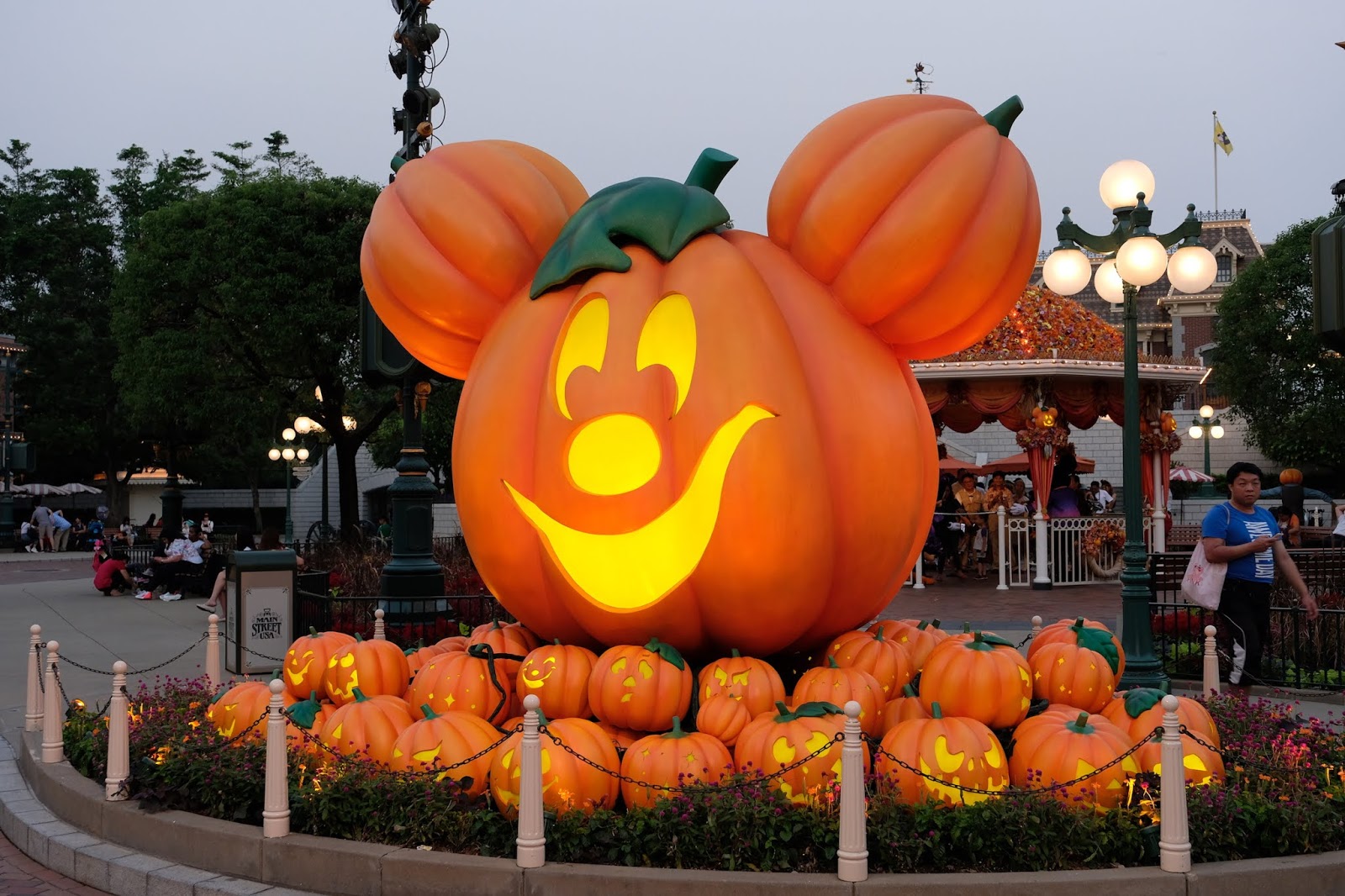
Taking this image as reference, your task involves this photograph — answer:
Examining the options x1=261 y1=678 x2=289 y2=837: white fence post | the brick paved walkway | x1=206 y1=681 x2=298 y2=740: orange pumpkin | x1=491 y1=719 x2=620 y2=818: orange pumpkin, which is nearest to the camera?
x1=491 y1=719 x2=620 y2=818: orange pumpkin

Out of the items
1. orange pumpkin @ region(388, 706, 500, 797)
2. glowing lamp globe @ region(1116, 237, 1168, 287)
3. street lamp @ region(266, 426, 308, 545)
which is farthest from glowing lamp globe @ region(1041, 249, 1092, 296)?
street lamp @ region(266, 426, 308, 545)

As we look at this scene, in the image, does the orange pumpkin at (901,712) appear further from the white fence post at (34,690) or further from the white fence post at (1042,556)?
the white fence post at (1042,556)

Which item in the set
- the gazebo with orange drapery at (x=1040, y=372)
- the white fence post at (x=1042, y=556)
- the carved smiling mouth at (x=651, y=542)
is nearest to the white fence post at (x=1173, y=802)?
the carved smiling mouth at (x=651, y=542)

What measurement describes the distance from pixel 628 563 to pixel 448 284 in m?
1.96

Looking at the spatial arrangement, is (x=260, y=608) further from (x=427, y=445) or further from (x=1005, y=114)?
(x=427, y=445)

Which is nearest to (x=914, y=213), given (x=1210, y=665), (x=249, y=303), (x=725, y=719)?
(x=725, y=719)

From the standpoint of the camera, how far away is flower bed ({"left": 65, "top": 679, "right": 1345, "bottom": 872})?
507 centimetres

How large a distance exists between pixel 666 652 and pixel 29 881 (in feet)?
11.1

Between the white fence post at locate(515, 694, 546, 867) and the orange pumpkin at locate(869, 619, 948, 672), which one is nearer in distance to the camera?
the white fence post at locate(515, 694, 546, 867)

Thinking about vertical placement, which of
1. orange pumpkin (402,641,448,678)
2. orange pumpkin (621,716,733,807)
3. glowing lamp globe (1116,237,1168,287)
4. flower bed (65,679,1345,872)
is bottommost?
flower bed (65,679,1345,872)

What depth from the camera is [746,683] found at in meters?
6.08

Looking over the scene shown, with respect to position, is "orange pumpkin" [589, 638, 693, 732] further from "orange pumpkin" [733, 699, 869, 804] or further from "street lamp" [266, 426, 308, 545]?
"street lamp" [266, 426, 308, 545]

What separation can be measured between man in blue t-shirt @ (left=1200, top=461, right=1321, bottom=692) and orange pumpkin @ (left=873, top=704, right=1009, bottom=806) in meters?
4.04

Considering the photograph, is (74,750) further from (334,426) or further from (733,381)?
(334,426)
